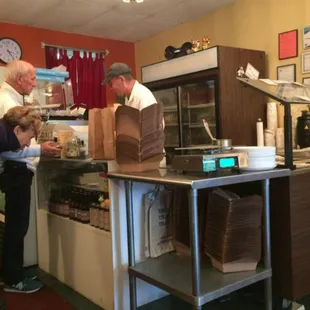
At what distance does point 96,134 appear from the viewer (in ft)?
7.29

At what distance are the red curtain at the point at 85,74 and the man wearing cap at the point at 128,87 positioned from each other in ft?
7.64

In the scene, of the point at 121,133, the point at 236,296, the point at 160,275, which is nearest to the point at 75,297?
the point at 160,275

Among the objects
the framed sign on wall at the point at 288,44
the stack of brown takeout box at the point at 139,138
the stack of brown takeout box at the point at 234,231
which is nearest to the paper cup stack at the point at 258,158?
the stack of brown takeout box at the point at 234,231

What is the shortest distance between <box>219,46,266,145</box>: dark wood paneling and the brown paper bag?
1.77 metres

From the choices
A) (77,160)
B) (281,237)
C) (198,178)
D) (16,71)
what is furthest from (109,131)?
(281,237)

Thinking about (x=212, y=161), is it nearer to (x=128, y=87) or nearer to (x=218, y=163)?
(x=218, y=163)

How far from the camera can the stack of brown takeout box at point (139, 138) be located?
201 cm

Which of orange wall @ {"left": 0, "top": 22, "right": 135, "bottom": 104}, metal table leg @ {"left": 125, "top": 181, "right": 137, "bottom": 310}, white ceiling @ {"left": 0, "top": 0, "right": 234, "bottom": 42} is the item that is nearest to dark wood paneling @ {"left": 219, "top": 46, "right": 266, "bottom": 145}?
white ceiling @ {"left": 0, "top": 0, "right": 234, "bottom": 42}

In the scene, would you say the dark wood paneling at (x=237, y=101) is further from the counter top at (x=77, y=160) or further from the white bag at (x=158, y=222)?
the counter top at (x=77, y=160)

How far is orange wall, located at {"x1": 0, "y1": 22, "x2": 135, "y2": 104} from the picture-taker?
480 cm

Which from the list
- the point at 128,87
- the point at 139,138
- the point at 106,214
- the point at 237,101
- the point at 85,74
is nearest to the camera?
the point at 139,138

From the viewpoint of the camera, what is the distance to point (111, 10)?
4367 mm

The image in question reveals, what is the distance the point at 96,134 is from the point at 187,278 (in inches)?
37.4

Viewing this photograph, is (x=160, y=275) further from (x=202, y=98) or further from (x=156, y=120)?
(x=202, y=98)
